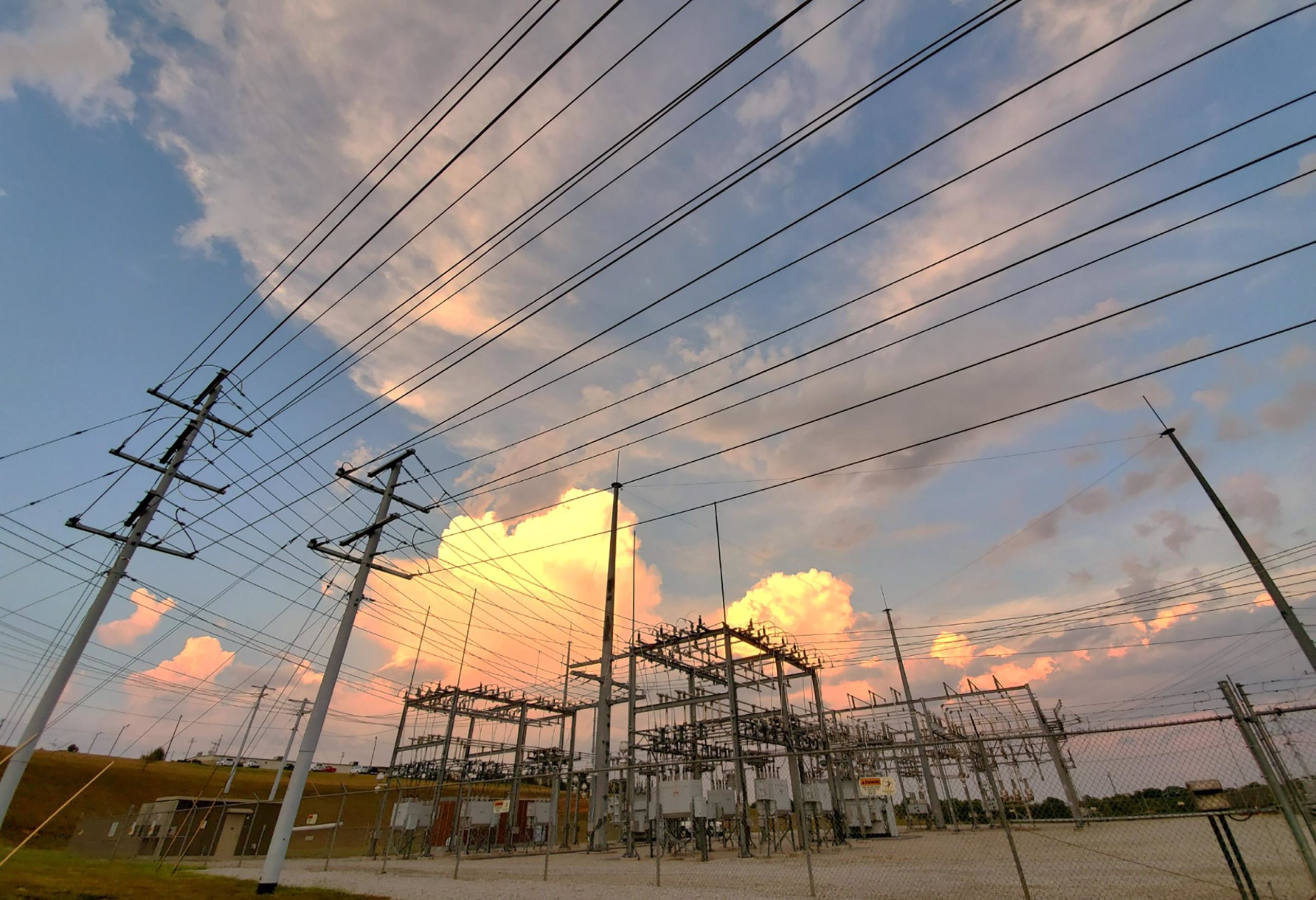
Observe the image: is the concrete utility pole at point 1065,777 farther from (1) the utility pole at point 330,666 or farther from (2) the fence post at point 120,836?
(2) the fence post at point 120,836

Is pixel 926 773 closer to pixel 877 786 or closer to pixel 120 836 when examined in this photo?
pixel 877 786

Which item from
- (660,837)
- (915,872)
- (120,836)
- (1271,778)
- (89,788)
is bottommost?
(915,872)

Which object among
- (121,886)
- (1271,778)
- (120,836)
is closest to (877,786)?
(1271,778)

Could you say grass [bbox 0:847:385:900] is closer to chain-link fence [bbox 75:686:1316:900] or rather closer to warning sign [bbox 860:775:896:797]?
chain-link fence [bbox 75:686:1316:900]

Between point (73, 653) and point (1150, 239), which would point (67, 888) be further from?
point (1150, 239)

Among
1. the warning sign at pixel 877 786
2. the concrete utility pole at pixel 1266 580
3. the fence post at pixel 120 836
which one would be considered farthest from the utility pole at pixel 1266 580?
the fence post at pixel 120 836

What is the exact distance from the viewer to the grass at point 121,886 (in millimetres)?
11023

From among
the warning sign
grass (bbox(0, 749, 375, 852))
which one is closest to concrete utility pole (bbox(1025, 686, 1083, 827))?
the warning sign

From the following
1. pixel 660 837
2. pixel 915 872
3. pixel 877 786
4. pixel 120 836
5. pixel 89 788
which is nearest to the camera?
pixel 915 872

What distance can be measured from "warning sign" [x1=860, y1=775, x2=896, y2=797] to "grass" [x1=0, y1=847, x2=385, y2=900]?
29.5 m

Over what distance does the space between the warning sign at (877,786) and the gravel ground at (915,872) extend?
30.9 ft

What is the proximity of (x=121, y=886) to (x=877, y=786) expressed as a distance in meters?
33.6

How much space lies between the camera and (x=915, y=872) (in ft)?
44.4

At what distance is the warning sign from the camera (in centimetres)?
3269
